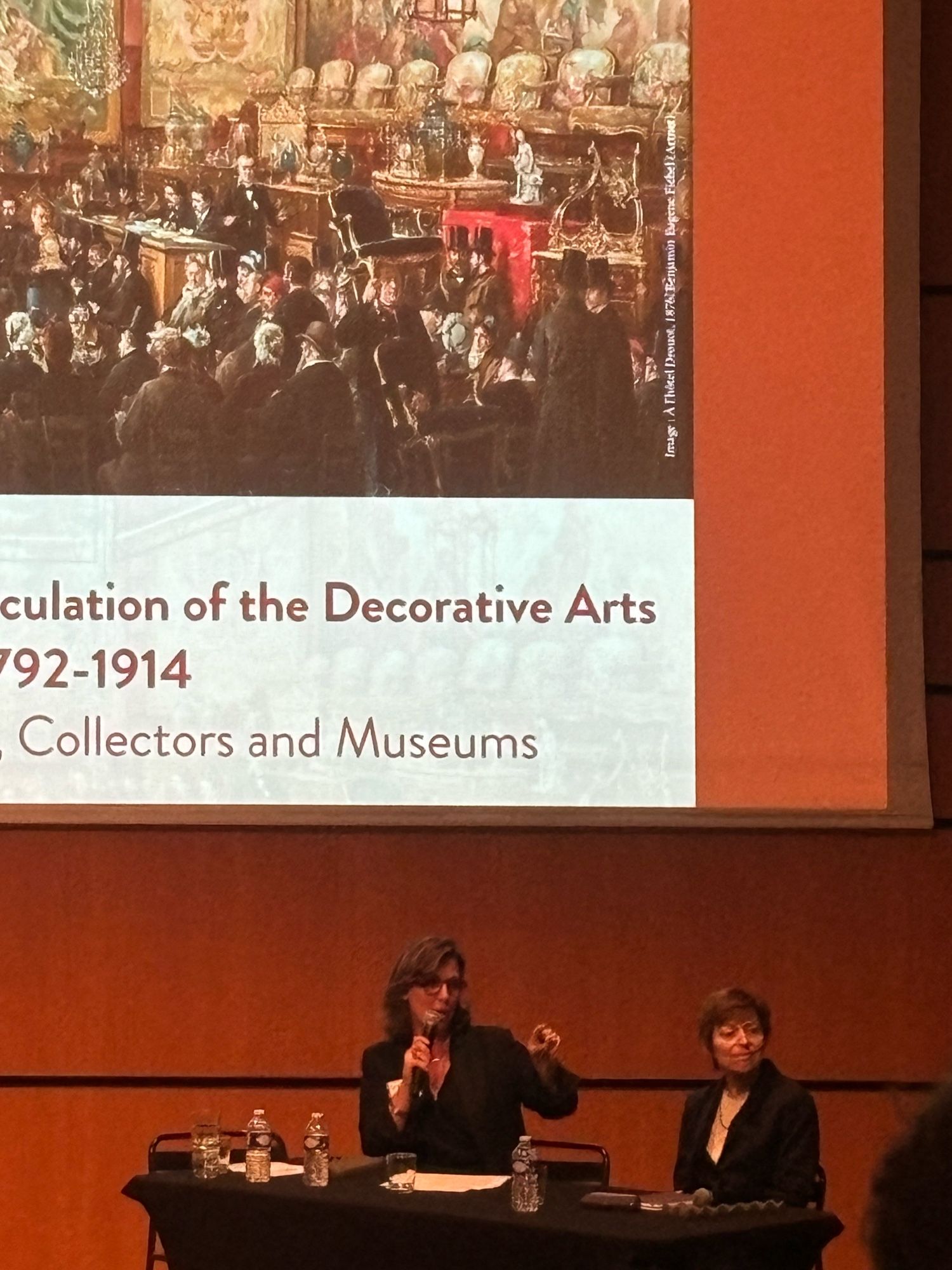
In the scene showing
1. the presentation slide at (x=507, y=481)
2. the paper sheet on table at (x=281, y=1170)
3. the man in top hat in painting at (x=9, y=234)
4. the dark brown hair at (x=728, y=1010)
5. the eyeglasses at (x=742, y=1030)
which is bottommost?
the paper sheet on table at (x=281, y=1170)

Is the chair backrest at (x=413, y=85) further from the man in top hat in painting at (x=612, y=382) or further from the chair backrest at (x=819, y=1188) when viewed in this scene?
the chair backrest at (x=819, y=1188)

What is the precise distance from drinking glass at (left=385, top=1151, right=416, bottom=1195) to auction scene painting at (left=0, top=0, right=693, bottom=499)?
176 cm

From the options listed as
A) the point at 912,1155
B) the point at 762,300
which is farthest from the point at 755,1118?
the point at 912,1155

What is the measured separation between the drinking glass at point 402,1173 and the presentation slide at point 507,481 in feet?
3.84

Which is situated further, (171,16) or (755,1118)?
(171,16)

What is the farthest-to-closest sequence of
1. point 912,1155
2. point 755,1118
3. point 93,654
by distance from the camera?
point 93,654 < point 755,1118 < point 912,1155

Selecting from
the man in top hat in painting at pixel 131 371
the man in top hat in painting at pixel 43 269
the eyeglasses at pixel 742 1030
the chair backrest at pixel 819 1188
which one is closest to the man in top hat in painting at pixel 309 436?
the man in top hat in painting at pixel 131 371

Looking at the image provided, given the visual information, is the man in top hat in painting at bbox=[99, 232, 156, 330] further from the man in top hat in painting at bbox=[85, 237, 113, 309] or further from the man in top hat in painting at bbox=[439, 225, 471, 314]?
the man in top hat in painting at bbox=[439, 225, 471, 314]

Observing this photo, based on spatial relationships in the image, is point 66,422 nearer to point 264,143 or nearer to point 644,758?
point 264,143

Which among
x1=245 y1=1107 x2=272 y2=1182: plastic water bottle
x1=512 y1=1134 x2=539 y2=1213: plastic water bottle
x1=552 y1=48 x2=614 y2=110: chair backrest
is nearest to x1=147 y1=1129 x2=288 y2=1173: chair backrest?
x1=245 y1=1107 x2=272 y2=1182: plastic water bottle

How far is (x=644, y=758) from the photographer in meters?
4.29

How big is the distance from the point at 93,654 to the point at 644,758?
1.42 meters

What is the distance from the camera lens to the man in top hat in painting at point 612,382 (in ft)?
14.4

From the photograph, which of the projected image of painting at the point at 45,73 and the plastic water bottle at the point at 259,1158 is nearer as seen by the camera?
the plastic water bottle at the point at 259,1158
